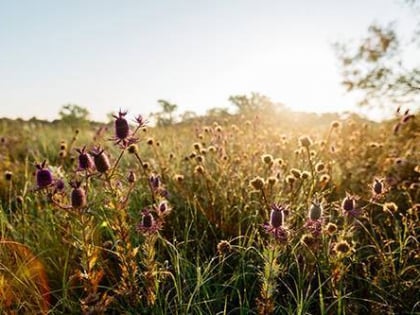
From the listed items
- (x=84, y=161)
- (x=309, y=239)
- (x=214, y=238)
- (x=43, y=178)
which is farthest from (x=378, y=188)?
(x=43, y=178)

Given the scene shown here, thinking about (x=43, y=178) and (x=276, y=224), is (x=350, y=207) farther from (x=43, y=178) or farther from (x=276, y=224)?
(x=43, y=178)

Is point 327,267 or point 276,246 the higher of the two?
point 276,246

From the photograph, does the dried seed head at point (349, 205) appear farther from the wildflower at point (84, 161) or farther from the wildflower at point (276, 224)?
the wildflower at point (84, 161)

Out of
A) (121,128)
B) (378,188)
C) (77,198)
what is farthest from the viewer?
(378,188)

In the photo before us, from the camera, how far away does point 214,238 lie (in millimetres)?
2945

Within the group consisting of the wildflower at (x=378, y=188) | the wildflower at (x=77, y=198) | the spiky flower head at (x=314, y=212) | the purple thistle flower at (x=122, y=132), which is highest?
the purple thistle flower at (x=122, y=132)

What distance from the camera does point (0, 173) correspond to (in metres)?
5.34

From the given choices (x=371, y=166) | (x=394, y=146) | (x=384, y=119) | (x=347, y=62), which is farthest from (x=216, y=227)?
(x=347, y=62)

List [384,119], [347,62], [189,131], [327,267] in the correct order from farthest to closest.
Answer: [189,131], [347,62], [384,119], [327,267]

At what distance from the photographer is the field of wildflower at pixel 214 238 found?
185cm

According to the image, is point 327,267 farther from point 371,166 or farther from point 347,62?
point 347,62

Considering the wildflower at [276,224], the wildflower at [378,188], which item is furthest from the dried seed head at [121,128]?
the wildflower at [378,188]

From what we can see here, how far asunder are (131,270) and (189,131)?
20.5ft

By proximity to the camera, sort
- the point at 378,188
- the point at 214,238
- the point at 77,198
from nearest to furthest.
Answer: the point at 77,198 < the point at 378,188 < the point at 214,238
